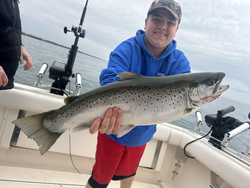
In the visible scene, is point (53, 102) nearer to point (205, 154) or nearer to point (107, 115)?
point (107, 115)

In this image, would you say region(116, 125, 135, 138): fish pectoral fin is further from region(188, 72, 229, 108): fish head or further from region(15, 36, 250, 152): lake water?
region(15, 36, 250, 152): lake water

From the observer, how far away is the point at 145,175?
408 centimetres

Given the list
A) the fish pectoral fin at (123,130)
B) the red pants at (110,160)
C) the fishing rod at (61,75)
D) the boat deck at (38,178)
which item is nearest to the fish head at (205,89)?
the fish pectoral fin at (123,130)

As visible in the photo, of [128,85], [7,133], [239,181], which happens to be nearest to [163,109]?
[128,85]

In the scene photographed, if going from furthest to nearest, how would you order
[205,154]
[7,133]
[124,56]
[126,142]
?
1. [205,154]
2. [7,133]
3. [126,142]
4. [124,56]

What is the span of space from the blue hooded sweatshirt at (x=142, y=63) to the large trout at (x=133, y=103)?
446 mm

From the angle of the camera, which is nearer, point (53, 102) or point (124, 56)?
point (124, 56)

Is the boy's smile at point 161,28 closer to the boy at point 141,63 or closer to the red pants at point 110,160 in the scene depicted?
the boy at point 141,63

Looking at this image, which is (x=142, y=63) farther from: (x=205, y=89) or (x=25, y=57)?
(x=25, y=57)

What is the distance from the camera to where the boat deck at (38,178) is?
290 centimetres

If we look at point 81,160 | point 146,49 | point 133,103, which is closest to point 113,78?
point 133,103

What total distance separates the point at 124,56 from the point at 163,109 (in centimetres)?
89

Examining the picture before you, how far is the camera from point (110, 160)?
2.48 meters

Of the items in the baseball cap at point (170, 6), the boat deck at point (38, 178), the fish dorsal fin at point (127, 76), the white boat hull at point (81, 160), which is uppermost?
the baseball cap at point (170, 6)
